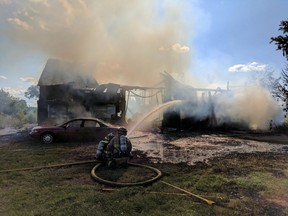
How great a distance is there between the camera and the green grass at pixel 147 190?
574cm

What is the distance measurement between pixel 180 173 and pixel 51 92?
1562cm

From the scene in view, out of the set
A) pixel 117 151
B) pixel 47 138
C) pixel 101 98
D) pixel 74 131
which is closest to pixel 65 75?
pixel 101 98

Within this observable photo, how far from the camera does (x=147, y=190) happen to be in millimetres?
6922

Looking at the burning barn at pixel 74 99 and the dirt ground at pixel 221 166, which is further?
the burning barn at pixel 74 99

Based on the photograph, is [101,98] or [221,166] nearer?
[221,166]

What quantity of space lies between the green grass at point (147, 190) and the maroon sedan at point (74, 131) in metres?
3.91

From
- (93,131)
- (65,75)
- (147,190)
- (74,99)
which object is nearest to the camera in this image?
(147,190)

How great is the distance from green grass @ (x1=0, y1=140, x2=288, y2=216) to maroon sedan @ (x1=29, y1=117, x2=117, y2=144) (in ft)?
12.8

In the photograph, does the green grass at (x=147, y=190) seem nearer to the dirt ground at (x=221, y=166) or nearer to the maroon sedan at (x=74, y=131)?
the dirt ground at (x=221, y=166)

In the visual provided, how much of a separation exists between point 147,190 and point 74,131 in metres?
8.80

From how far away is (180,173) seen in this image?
8.56 meters

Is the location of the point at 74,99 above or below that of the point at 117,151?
above

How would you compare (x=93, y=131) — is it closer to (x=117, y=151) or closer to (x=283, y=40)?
(x=117, y=151)

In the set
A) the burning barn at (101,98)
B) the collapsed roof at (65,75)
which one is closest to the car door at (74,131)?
the burning barn at (101,98)
